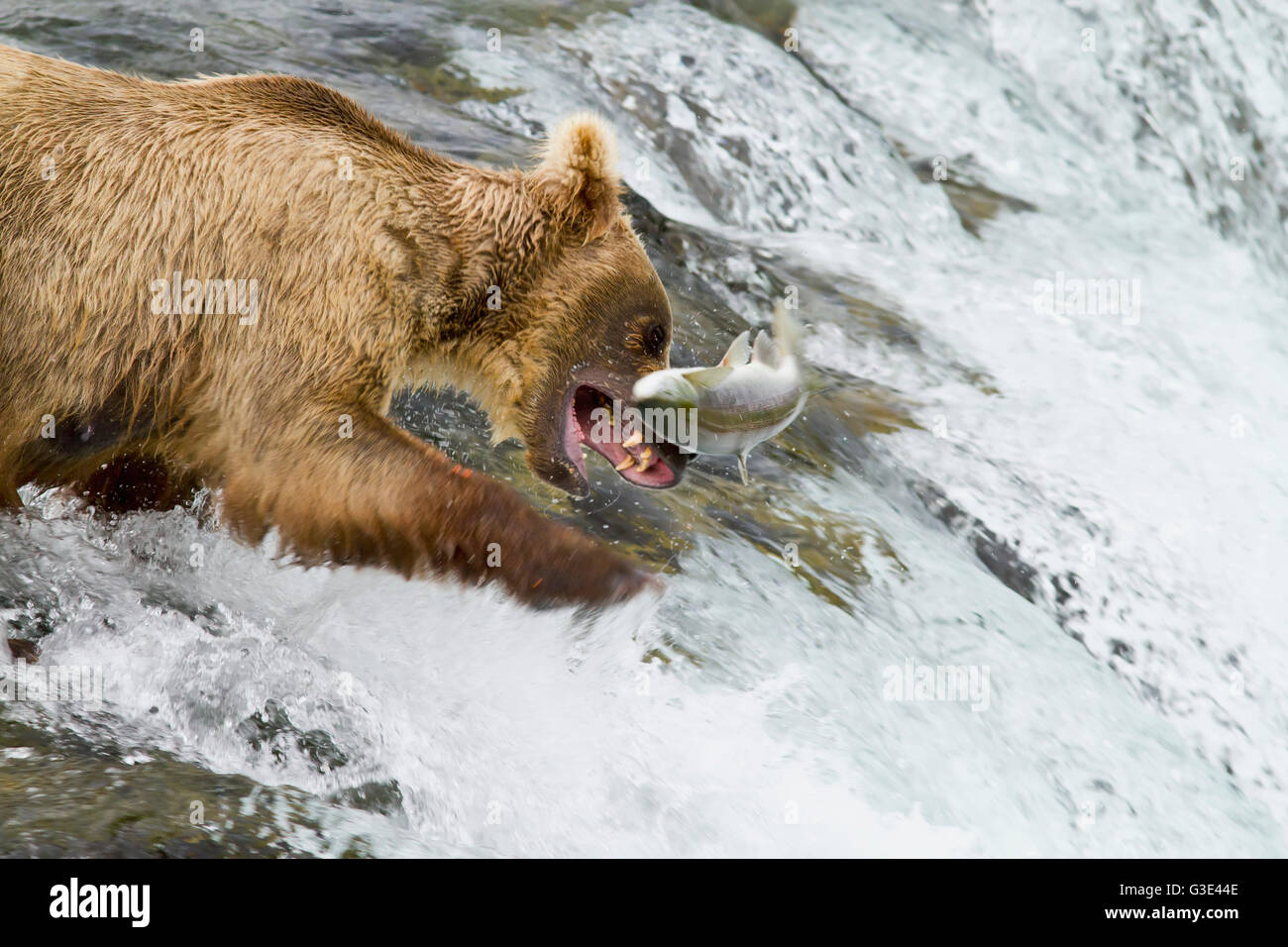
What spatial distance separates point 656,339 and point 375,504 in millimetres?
1171

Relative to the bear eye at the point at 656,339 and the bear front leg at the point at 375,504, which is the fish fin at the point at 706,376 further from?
the bear front leg at the point at 375,504

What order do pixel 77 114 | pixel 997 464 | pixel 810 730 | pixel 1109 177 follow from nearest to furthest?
pixel 77 114
pixel 810 730
pixel 997 464
pixel 1109 177

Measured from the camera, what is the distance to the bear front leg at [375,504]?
4227 millimetres

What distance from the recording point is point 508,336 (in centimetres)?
466

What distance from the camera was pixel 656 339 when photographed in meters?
4.73

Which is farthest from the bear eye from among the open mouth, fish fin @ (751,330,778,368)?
fish fin @ (751,330,778,368)

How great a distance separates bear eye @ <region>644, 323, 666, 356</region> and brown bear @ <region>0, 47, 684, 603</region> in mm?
376

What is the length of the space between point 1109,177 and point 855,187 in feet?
10.8

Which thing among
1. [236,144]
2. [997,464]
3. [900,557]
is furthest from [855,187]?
[236,144]

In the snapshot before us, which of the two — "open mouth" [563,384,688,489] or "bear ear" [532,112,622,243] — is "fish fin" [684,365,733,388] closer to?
"open mouth" [563,384,688,489]

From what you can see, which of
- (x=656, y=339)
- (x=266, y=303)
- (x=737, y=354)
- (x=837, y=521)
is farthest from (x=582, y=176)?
(x=837, y=521)

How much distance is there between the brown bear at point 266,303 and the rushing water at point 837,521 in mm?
228

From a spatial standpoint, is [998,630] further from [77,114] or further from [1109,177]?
[1109,177]

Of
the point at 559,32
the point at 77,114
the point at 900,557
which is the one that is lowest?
the point at 900,557
